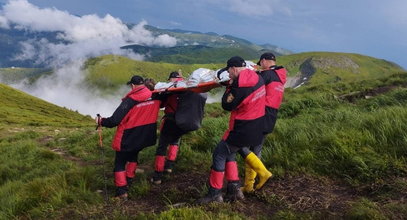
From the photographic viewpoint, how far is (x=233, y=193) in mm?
6586

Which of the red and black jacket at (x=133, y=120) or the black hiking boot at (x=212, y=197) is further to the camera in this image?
the red and black jacket at (x=133, y=120)

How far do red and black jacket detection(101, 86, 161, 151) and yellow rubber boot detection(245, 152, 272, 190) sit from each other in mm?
2523

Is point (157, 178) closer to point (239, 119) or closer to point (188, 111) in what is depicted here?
point (188, 111)

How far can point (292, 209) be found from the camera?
5766mm

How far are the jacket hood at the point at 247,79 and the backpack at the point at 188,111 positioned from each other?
6.61ft

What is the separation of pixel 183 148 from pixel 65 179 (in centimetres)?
338

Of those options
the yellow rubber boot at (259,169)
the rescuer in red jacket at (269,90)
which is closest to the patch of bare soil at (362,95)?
the rescuer in red jacket at (269,90)

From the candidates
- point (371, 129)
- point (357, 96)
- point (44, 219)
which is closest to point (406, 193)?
point (371, 129)

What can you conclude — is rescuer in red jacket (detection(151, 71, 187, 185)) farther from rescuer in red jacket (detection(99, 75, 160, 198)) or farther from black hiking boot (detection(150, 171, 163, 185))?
rescuer in red jacket (detection(99, 75, 160, 198))

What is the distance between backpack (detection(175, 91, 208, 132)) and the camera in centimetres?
783

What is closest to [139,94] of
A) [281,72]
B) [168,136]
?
[168,136]

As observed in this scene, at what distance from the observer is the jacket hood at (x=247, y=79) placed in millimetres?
6031

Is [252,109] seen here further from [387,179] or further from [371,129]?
[371,129]

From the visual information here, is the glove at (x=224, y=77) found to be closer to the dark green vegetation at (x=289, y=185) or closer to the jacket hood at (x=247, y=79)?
the jacket hood at (x=247, y=79)
